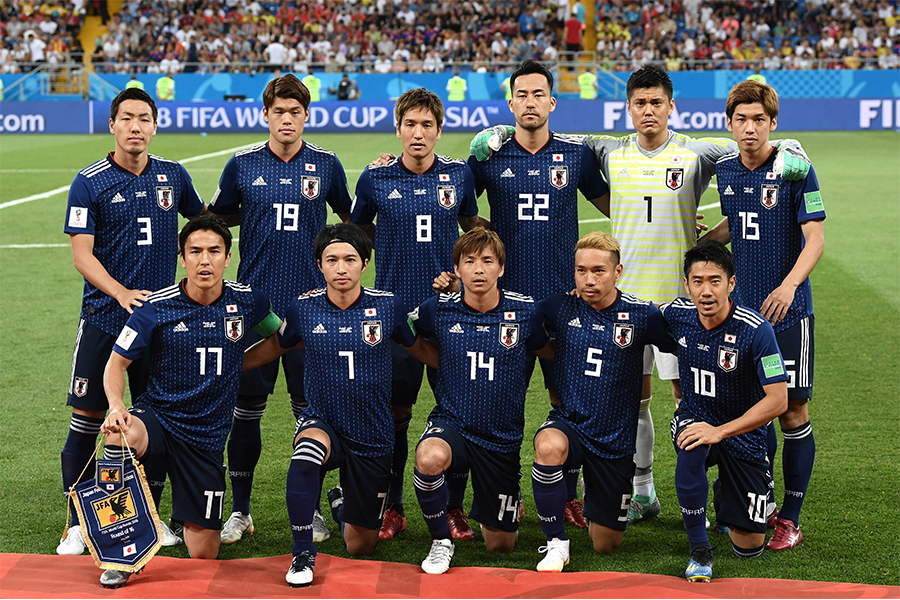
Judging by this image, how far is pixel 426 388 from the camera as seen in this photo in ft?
24.7

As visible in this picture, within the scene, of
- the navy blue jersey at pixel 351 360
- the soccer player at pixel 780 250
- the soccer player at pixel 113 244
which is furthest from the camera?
the soccer player at pixel 113 244

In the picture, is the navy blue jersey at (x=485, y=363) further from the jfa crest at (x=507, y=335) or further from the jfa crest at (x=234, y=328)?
the jfa crest at (x=234, y=328)

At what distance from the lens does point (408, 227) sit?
4.98 meters

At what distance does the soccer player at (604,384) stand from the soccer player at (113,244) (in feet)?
6.73

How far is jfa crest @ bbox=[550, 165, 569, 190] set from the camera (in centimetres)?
510

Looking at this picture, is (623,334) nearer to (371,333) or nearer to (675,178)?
(675,178)

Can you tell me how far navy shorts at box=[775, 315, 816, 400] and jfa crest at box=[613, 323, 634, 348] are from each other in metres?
0.72

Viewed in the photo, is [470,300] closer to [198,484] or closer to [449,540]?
[449,540]

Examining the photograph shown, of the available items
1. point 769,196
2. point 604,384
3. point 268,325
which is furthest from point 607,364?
point 268,325

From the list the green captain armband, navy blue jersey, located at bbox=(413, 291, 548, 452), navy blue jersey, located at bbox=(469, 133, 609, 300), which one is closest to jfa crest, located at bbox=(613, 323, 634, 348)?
navy blue jersey, located at bbox=(413, 291, 548, 452)

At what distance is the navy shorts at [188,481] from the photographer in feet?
15.0

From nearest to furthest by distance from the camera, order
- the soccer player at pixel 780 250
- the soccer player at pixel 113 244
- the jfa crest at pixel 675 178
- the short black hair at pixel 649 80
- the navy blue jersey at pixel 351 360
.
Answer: the navy blue jersey at pixel 351 360 → the soccer player at pixel 780 250 → the soccer player at pixel 113 244 → the short black hair at pixel 649 80 → the jfa crest at pixel 675 178

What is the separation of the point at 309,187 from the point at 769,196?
2.34 metres

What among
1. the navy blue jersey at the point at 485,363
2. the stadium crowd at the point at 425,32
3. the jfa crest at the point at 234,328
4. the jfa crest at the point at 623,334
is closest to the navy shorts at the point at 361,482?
the navy blue jersey at the point at 485,363
